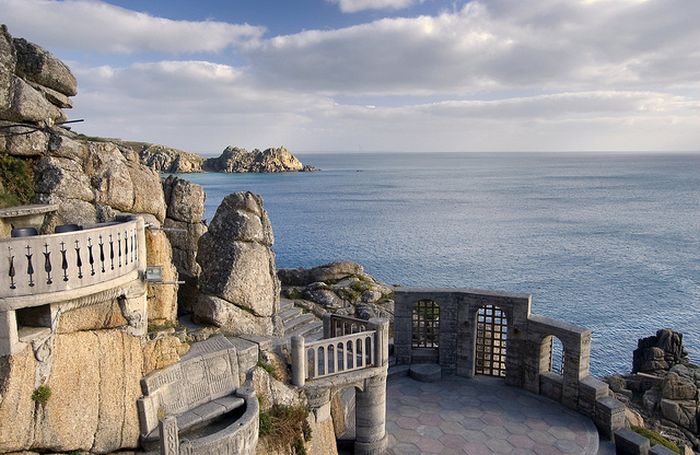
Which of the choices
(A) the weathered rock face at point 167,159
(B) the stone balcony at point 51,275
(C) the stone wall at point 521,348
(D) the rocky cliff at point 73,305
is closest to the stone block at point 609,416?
(C) the stone wall at point 521,348

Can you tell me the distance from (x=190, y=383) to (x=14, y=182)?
25.9 feet

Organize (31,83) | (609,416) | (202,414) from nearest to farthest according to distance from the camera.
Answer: (202,414) < (31,83) < (609,416)

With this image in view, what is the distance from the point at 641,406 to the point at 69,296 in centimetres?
3288

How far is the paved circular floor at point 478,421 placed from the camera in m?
18.0

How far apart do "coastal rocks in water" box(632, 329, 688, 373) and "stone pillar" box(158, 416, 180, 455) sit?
35.7 m

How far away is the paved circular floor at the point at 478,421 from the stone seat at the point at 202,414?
6.90 meters

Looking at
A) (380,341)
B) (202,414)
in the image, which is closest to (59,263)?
(202,414)

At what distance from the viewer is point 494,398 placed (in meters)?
21.5

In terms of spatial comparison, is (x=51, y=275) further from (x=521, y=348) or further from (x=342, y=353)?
(x=521, y=348)

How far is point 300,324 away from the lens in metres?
23.2

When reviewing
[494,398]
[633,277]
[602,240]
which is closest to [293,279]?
[494,398]

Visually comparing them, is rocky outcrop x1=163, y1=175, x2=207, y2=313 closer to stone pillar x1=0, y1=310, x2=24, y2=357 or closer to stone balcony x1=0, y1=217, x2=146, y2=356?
stone balcony x1=0, y1=217, x2=146, y2=356

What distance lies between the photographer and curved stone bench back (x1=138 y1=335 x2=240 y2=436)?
12.8m

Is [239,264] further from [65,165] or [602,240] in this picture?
[602,240]
